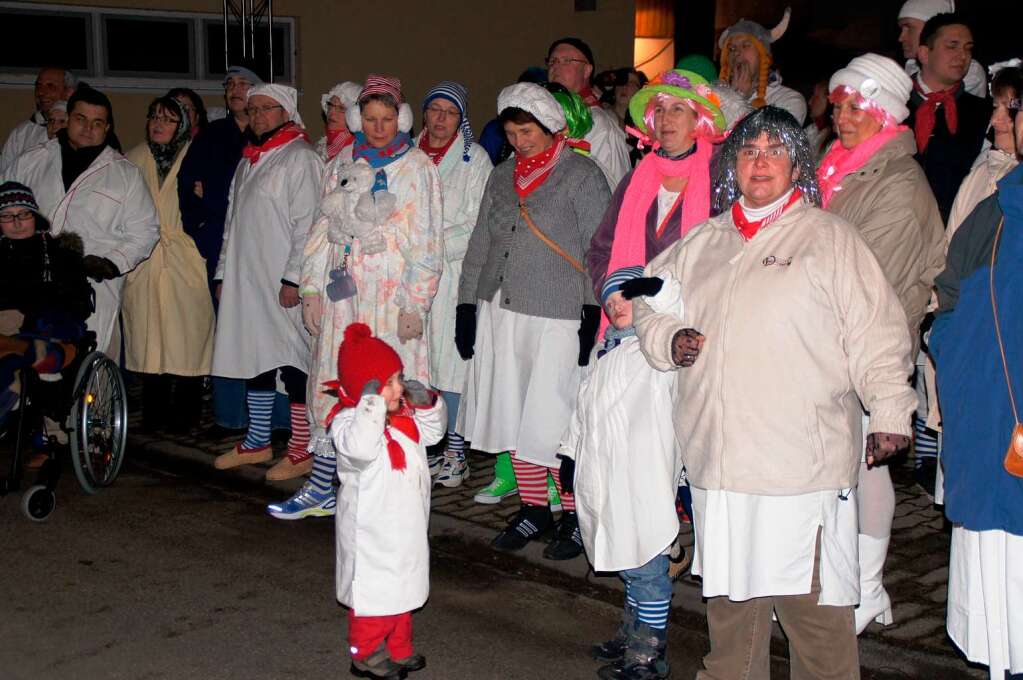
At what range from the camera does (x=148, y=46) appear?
13.3m

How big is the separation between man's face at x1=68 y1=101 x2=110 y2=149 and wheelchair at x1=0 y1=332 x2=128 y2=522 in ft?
5.33

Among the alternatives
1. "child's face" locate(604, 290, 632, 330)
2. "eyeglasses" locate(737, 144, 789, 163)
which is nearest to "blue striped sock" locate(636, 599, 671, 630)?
"child's face" locate(604, 290, 632, 330)

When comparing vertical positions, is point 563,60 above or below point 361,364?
above

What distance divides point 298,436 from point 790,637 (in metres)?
4.12

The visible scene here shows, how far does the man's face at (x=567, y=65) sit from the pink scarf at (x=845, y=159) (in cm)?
273

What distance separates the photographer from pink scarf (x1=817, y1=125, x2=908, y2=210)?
5219 mm

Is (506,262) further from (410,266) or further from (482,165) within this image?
(482,165)

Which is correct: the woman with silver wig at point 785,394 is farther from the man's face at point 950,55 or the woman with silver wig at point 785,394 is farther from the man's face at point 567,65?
the man's face at point 567,65

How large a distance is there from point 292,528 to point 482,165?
7.67 feet

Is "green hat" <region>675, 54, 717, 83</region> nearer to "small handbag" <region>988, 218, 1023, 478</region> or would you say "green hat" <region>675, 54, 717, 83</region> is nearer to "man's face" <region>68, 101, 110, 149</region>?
"small handbag" <region>988, 218, 1023, 478</region>

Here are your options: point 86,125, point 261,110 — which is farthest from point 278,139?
point 86,125

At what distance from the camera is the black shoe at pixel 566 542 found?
6.05 m

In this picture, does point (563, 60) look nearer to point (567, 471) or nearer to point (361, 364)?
point (567, 471)

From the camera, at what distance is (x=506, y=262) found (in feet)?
19.9
